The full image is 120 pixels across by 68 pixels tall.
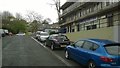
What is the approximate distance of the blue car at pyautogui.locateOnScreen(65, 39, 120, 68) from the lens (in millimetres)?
7819

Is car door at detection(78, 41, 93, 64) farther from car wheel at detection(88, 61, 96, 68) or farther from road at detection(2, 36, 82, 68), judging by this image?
road at detection(2, 36, 82, 68)

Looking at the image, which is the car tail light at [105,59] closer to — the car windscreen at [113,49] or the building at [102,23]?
the car windscreen at [113,49]

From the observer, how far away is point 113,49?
8.37 meters

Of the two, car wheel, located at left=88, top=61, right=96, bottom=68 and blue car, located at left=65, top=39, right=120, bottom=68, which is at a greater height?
blue car, located at left=65, top=39, right=120, bottom=68

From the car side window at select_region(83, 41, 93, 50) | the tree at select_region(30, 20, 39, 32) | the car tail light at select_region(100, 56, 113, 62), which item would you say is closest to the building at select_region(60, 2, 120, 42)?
the car side window at select_region(83, 41, 93, 50)

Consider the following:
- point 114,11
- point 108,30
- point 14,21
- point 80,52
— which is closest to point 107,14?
point 114,11

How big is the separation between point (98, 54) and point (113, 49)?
0.67 m

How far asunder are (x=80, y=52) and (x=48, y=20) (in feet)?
332

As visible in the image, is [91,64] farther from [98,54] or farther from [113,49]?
[113,49]

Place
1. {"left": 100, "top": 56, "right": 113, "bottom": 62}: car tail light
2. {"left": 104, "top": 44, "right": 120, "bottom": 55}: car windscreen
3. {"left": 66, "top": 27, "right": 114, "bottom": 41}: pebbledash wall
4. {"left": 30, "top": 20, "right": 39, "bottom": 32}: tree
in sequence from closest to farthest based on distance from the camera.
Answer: {"left": 100, "top": 56, "right": 113, "bottom": 62}: car tail light, {"left": 104, "top": 44, "right": 120, "bottom": 55}: car windscreen, {"left": 66, "top": 27, "right": 114, "bottom": 41}: pebbledash wall, {"left": 30, "top": 20, "right": 39, "bottom": 32}: tree

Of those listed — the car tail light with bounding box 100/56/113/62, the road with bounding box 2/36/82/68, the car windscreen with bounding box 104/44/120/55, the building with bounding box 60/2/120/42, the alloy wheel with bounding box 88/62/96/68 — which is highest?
the building with bounding box 60/2/120/42

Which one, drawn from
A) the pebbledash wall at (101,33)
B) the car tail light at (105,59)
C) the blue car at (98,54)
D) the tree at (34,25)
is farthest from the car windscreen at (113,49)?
the tree at (34,25)

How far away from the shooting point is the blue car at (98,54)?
7819mm

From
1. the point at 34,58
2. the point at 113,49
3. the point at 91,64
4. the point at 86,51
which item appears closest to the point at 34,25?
the point at 34,58
